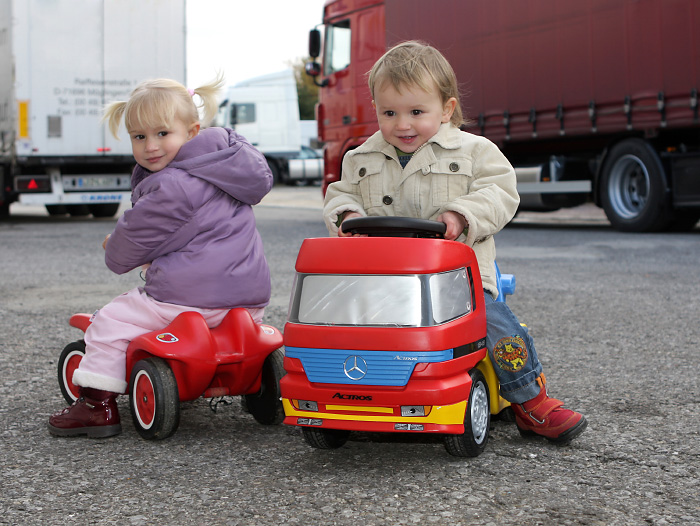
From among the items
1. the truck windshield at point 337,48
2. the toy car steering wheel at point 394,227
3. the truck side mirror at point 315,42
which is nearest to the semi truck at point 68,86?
the truck side mirror at point 315,42

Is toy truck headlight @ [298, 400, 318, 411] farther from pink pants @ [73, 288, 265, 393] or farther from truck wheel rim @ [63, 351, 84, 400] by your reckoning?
truck wheel rim @ [63, 351, 84, 400]

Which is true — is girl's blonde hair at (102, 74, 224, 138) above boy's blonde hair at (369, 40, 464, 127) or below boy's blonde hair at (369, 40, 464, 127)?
below

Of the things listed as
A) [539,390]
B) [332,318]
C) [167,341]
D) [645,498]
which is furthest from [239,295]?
[645,498]

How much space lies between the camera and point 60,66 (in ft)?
44.9

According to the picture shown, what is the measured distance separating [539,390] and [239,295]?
1031mm

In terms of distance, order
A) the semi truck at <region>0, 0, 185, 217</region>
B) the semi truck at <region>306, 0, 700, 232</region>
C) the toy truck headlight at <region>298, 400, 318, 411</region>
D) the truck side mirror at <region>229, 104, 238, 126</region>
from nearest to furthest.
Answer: the toy truck headlight at <region>298, 400, 318, 411</region>
the semi truck at <region>306, 0, 700, 232</region>
the semi truck at <region>0, 0, 185, 217</region>
the truck side mirror at <region>229, 104, 238, 126</region>

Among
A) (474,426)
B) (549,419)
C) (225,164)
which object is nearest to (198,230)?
(225,164)

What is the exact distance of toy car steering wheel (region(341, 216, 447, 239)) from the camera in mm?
2715

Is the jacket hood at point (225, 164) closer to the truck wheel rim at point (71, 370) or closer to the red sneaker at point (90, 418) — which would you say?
the truck wheel rim at point (71, 370)

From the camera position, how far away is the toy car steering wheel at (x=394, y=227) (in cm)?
271

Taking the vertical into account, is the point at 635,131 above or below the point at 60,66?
below

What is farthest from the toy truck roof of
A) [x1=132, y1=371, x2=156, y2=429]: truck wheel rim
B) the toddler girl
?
[x1=132, y1=371, x2=156, y2=429]: truck wheel rim

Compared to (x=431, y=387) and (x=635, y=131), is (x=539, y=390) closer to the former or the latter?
(x=431, y=387)

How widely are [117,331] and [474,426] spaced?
1.22 metres
